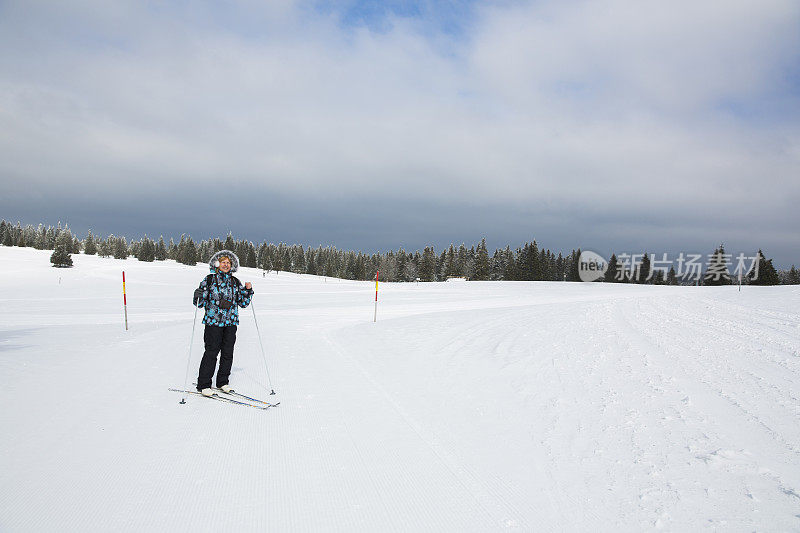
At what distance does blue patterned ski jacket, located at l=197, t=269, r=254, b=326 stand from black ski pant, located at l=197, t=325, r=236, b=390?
0.11 metres

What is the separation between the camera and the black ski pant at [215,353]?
5730mm

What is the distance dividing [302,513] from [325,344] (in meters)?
7.13

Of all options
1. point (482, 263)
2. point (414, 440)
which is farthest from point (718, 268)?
point (414, 440)

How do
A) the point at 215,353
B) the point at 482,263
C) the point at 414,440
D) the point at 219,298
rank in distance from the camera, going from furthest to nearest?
the point at 482,263, the point at 215,353, the point at 219,298, the point at 414,440

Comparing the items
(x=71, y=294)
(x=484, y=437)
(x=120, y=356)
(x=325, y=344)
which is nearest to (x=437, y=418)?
(x=484, y=437)

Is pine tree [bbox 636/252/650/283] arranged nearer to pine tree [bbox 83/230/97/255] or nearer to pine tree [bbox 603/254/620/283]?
pine tree [bbox 603/254/620/283]

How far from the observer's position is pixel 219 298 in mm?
5691

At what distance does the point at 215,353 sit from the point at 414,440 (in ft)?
10.5

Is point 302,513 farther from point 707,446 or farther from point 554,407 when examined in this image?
point 707,446

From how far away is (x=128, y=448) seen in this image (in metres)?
3.96

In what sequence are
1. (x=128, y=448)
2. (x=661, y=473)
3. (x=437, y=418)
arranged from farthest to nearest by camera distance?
(x=437, y=418)
(x=128, y=448)
(x=661, y=473)

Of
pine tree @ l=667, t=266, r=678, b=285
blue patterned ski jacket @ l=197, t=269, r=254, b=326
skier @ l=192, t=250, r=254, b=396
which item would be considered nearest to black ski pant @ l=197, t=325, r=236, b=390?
skier @ l=192, t=250, r=254, b=396

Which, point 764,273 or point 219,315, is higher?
point 764,273

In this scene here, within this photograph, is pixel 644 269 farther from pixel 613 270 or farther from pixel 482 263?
pixel 482 263
